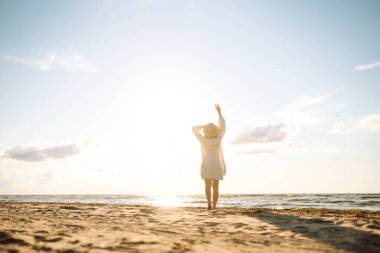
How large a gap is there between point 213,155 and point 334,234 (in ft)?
12.7

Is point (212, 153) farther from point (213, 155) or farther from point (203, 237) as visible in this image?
point (203, 237)

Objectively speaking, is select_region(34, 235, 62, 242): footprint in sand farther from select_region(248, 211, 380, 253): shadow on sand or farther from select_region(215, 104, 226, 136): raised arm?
select_region(215, 104, 226, 136): raised arm

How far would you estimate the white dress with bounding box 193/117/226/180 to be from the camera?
731cm

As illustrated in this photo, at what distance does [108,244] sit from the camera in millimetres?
3320

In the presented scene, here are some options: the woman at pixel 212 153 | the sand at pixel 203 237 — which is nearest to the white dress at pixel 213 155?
the woman at pixel 212 153

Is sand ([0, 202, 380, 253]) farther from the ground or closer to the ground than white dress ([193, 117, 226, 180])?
closer to the ground

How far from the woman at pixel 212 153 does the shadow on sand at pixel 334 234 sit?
229 centimetres

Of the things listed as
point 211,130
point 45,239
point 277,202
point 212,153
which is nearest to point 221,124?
point 211,130

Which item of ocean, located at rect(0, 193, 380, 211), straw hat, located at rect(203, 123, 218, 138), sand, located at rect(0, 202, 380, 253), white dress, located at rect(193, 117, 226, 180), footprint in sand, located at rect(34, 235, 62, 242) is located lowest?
ocean, located at rect(0, 193, 380, 211)

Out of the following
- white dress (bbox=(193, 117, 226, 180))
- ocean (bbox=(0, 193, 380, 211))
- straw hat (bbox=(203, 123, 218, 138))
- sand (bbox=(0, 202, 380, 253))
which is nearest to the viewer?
sand (bbox=(0, 202, 380, 253))

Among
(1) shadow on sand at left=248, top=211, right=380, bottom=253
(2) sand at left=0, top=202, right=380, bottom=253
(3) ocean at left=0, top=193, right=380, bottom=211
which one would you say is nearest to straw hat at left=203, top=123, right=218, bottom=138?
(1) shadow on sand at left=248, top=211, right=380, bottom=253

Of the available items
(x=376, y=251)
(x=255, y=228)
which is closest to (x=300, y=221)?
(x=255, y=228)

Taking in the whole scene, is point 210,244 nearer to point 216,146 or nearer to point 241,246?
point 241,246

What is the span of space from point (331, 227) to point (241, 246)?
1.85m
